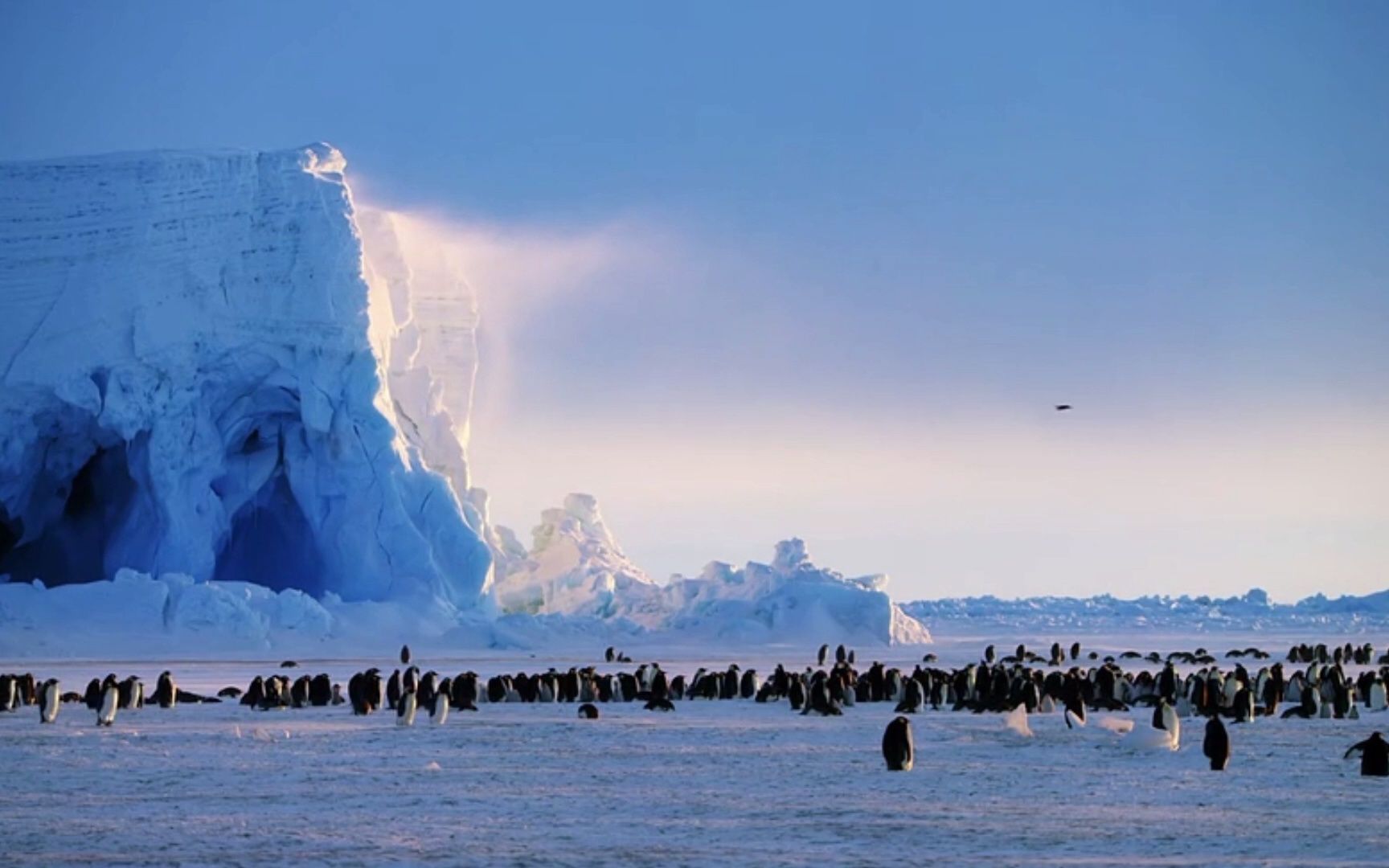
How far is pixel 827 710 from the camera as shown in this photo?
66.7 feet

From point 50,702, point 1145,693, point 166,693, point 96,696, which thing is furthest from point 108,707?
point 1145,693

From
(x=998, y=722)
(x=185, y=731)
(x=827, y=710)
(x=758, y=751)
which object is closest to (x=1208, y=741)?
(x=758, y=751)

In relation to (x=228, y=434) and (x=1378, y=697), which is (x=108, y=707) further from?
(x=228, y=434)

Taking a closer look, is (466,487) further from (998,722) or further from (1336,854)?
(1336,854)

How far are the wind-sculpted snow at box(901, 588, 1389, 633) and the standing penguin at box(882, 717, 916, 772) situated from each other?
53.4m

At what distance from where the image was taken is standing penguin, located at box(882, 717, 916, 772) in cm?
1314

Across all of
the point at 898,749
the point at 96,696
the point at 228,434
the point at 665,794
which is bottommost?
the point at 96,696

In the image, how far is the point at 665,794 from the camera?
457 inches

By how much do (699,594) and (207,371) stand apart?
16082mm

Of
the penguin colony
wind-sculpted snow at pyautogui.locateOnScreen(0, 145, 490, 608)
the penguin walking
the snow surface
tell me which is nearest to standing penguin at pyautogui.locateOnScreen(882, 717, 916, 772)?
the penguin colony

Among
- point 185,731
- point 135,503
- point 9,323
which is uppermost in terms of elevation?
point 9,323

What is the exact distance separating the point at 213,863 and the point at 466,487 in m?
40.3

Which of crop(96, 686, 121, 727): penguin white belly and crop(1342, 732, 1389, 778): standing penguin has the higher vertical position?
crop(1342, 732, 1389, 778): standing penguin

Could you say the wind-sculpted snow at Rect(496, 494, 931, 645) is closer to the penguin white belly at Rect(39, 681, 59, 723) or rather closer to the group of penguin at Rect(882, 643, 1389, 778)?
the group of penguin at Rect(882, 643, 1389, 778)
